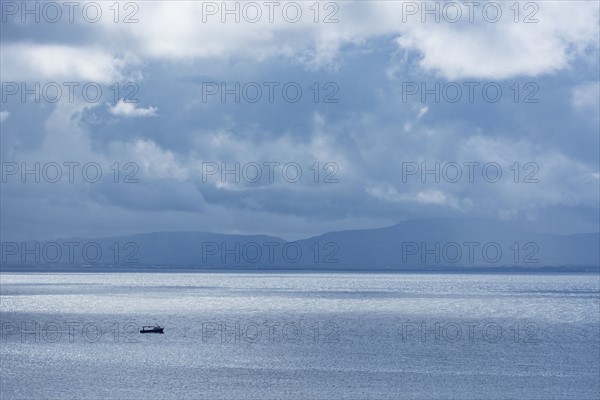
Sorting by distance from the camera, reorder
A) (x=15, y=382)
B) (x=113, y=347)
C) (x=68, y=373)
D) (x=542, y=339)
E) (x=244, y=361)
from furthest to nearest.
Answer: (x=542, y=339)
(x=113, y=347)
(x=244, y=361)
(x=68, y=373)
(x=15, y=382)

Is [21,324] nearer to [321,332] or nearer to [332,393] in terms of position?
[321,332]

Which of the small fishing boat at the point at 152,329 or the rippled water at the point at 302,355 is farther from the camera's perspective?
the small fishing boat at the point at 152,329

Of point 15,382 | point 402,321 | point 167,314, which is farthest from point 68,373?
point 167,314

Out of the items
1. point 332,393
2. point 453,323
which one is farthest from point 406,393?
point 453,323

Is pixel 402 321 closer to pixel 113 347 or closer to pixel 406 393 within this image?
pixel 113 347

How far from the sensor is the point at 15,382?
213ft

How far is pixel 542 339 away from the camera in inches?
3888

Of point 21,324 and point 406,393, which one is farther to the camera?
point 21,324

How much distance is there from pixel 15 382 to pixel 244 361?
63.9 feet

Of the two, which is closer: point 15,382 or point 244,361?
point 15,382

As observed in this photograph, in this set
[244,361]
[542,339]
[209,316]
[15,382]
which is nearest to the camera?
[15,382]

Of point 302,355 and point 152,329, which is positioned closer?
point 302,355

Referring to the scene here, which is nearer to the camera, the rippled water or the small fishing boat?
the rippled water

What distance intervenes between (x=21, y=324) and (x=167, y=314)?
1139 inches
